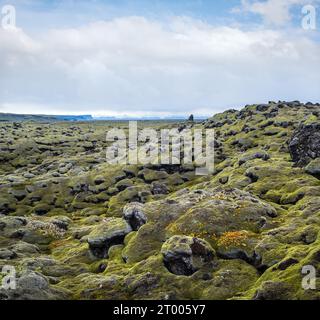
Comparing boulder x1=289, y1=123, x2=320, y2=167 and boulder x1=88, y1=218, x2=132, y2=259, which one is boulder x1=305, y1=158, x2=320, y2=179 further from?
boulder x1=88, y1=218, x2=132, y2=259

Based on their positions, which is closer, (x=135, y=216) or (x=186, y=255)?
(x=186, y=255)

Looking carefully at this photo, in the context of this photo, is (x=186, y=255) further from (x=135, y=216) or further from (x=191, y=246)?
(x=135, y=216)

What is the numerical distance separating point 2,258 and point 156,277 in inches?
1000

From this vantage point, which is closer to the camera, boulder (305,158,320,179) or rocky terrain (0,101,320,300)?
rocky terrain (0,101,320,300)

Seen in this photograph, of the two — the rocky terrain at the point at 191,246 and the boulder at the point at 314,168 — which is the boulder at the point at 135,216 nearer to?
the rocky terrain at the point at 191,246

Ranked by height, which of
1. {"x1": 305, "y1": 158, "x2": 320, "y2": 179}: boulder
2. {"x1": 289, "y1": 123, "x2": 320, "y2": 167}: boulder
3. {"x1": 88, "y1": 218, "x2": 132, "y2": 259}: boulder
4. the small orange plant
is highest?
{"x1": 289, "y1": 123, "x2": 320, "y2": 167}: boulder

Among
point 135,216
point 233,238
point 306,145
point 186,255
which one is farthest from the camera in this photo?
point 306,145

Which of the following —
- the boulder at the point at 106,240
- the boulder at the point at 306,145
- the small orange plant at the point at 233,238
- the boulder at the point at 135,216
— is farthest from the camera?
the boulder at the point at 306,145

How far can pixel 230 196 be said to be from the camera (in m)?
66.8

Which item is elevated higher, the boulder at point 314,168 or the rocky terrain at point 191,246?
the boulder at point 314,168

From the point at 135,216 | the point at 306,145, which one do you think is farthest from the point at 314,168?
the point at 135,216

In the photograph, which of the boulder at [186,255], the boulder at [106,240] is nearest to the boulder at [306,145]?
the boulder at [106,240]

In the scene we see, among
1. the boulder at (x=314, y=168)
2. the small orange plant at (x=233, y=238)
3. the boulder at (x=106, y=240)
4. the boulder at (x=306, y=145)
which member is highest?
the boulder at (x=306, y=145)

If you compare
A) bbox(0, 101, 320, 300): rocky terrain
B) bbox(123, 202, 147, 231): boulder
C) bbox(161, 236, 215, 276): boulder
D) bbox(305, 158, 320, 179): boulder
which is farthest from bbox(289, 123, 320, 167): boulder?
bbox(161, 236, 215, 276): boulder
